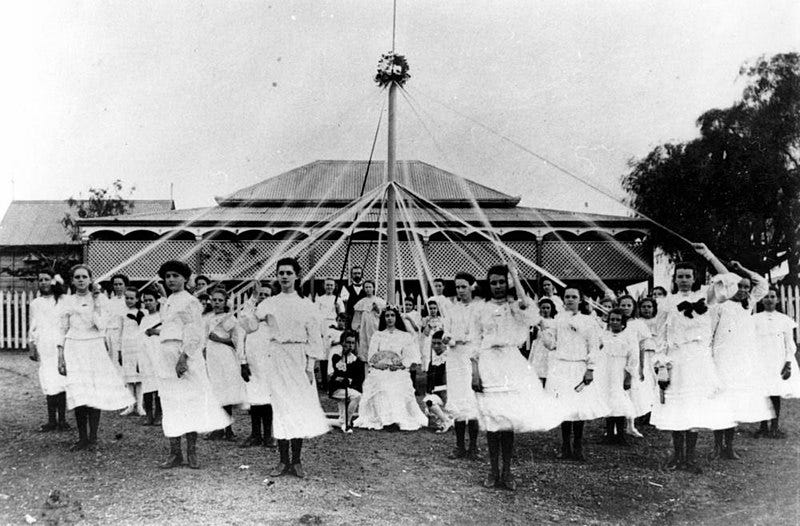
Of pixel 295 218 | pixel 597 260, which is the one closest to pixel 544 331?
pixel 295 218

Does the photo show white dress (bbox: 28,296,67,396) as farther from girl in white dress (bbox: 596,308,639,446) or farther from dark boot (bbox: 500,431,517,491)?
girl in white dress (bbox: 596,308,639,446)

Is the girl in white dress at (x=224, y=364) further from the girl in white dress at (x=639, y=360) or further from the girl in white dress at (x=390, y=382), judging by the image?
the girl in white dress at (x=639, y=360)

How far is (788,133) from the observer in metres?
15.5

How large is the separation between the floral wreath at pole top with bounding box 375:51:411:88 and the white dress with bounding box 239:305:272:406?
11.6 feet

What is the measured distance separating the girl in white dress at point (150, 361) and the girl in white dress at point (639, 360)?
5.43 meters

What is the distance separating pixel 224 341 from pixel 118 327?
7.04 feet

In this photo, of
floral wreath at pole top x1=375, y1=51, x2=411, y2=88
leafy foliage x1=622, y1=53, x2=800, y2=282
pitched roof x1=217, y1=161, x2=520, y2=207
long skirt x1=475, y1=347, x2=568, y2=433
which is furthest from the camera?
pitched roof x1=217, y1=161, x2=520, y2=207

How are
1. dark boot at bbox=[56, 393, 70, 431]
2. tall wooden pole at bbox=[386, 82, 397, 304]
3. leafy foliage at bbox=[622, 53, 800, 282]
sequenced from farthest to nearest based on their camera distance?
leafy foliage at bbox=[622, 53, 800, 282] → tall wooden pole at bbox=[386, 82, 397, 304] → dark boot at bbox=[56, 393, 70, 431]

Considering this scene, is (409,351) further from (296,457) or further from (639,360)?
(296,457)

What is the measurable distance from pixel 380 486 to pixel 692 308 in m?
3.13

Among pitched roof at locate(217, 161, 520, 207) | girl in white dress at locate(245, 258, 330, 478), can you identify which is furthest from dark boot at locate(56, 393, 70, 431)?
pitched roof at locate(217, 161, 520, 207)

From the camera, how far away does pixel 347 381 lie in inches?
307

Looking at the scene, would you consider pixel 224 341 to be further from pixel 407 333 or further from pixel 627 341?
pixel 627 341

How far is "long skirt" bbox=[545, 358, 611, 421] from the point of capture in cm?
653
